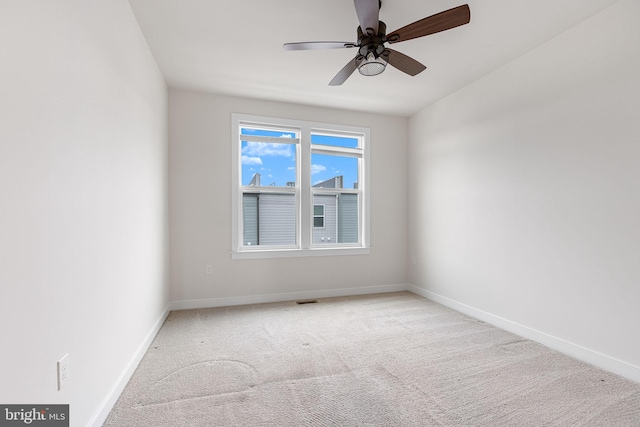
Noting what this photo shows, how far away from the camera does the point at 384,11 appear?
2.20 m

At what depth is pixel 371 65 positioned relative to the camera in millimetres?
2197

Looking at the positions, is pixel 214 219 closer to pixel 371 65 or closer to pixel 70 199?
pixel 70 199

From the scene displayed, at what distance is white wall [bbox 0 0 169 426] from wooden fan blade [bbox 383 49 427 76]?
6.08ft

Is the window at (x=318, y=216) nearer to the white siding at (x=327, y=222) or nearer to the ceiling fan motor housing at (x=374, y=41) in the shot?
the white siding at (x=327, y=222)

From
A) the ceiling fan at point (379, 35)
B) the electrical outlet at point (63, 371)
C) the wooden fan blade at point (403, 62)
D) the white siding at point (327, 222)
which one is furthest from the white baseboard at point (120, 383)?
the wooden fan blade at point (403, 62)

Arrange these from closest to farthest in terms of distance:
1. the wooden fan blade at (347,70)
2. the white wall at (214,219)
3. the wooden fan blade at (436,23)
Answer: the wooden fan blade at (436,23)
the wooden fan blade at (347,70)
the white wall at (214,219)

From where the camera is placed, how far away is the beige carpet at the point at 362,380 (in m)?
1.70

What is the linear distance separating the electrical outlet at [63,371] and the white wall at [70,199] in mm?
32

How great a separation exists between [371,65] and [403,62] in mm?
315

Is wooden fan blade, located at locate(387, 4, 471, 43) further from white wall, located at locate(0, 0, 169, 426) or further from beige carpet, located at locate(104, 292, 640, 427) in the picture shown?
beige carpet, located at locate(104, 292, 640, 427)

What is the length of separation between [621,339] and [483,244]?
1.32 meters

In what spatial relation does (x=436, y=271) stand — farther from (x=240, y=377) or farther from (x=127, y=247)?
(x=127, y=247)

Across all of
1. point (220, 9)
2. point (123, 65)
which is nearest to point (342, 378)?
point (123, 65)

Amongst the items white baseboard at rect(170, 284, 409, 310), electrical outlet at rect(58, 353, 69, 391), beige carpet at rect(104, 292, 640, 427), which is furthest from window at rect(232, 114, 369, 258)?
electrical outlet at rect(58, 353, 69, 391)
